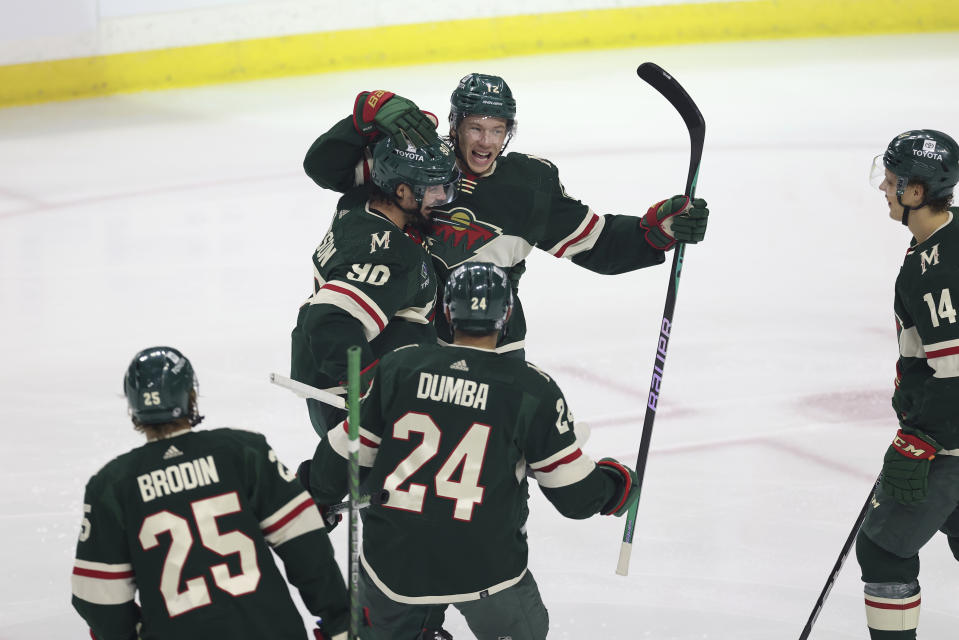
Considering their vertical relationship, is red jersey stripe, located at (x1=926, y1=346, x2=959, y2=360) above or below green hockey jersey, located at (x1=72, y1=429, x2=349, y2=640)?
above

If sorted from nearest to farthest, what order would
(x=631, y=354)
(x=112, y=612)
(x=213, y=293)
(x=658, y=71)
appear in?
(x=112, y=612) → (x=658, y=71) → (x=631, y=354) → (x=213, y=293)

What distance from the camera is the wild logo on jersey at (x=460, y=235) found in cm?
335

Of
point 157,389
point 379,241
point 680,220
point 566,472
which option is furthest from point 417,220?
point 157,389

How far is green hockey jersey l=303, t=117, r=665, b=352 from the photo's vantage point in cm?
323

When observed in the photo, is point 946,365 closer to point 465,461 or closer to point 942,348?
point 942,348

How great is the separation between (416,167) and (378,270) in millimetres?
265

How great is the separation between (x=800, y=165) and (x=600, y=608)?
555cm

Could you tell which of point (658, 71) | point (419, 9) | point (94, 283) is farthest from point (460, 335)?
point (419, 9)

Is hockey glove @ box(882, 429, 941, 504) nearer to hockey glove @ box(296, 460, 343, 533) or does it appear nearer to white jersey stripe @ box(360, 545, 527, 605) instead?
white jersey stripe @ box(360, 545, 527, 605)

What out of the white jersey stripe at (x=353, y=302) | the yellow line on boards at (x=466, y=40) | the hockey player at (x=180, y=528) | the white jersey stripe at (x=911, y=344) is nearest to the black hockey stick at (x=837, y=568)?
the white jersey stripe at (x=911, y=344)

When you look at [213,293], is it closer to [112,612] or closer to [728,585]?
[728,585]

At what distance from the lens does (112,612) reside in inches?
82.4

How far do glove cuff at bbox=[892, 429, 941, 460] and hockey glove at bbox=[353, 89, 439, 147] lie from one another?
50.8 inches

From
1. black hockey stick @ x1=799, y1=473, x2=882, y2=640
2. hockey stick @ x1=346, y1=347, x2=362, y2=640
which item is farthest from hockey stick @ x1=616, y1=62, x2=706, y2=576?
hockey stick @ x1=346, y1=347, x2=362, y2=640
